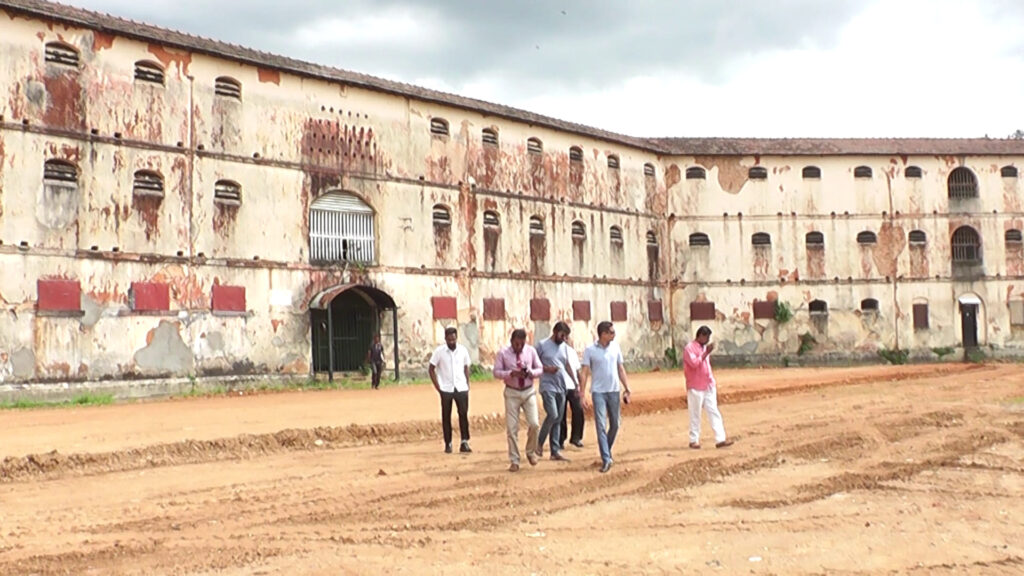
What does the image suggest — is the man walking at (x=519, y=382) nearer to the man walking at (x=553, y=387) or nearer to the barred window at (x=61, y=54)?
the man walking at (x=553, y=387)

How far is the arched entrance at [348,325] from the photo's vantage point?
945 inches

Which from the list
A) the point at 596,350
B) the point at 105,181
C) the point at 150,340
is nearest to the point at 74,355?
the point at 150,340

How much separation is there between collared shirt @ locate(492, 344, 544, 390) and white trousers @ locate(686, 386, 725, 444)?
2.40 m

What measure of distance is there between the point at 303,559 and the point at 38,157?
52.7 ft

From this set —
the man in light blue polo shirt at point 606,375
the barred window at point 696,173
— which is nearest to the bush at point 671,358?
the barred window at point 696,173

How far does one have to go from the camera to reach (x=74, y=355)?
64.6 feet

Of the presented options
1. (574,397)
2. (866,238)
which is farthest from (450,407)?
(866,238)

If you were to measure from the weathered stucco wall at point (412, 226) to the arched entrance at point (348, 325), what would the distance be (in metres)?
0.33

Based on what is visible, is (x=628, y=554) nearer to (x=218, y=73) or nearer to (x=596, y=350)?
(x=596, y=350)

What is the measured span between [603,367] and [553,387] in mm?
777

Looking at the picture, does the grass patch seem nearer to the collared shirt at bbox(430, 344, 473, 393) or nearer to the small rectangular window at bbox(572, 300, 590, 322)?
the collared shirt at bbox(430, 344, 473, 393)

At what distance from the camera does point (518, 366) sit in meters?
10.8

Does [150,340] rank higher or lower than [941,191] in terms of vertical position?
lower

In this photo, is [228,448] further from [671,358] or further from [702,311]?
[702,311]
